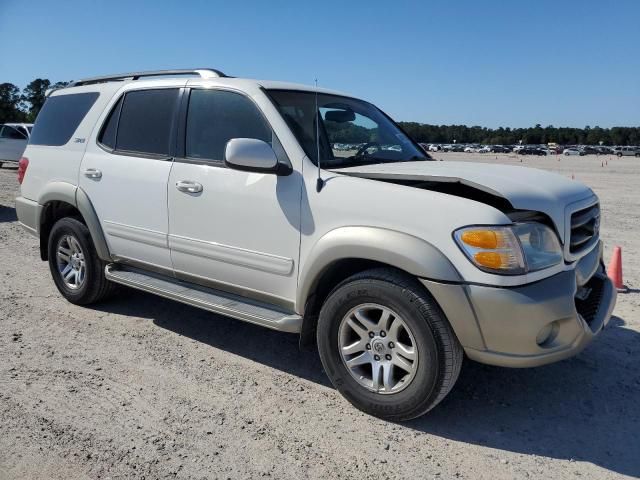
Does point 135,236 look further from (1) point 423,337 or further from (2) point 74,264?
(1) point 423,337

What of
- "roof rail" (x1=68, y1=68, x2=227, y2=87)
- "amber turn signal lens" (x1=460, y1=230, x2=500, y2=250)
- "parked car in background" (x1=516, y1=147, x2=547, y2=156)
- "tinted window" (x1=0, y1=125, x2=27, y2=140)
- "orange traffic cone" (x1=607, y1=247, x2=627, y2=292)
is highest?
"roof rail" (x1=68, y1=68, x2=227, y2=87)

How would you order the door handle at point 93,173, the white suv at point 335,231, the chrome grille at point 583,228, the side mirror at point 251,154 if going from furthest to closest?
the door handle at point 93,173, the side mirror at point 251,154, the chrome grille at point 583,228, the white suv at point 335,231

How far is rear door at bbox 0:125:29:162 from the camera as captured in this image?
66.6 feet

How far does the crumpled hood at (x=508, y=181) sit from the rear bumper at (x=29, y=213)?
Answer: 135 inches

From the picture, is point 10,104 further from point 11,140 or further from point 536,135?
point 536,135

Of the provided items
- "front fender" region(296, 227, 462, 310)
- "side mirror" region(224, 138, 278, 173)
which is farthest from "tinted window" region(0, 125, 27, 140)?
"front fender" region(296, 227, 462, 310)

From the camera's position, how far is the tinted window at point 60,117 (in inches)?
200

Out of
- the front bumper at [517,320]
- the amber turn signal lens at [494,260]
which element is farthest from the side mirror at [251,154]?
the amber turn signal lens at [494,260]

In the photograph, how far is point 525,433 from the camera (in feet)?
10.3

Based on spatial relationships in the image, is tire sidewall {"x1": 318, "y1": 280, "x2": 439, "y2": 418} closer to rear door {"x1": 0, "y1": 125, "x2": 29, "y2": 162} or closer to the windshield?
the windshield

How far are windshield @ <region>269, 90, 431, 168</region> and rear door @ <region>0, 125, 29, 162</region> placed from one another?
1945cm

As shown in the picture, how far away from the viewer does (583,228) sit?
3469 millimetres

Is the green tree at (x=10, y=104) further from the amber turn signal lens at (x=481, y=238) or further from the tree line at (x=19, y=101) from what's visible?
the amber turn signal lens at (x=481, y=238)

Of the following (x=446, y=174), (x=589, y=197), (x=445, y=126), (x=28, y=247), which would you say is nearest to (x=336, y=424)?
(x=446, y=174)
